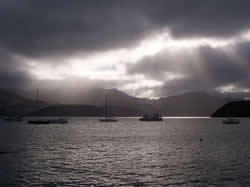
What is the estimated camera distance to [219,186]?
34.2m

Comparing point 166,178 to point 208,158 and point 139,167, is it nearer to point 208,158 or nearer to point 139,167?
point 139,167

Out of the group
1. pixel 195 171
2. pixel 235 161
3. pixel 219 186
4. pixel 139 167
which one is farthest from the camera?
pixel 235 161

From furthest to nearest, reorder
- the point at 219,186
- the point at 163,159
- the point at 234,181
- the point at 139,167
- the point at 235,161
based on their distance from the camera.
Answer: the point at 163,159 < the point at 235,161 < the point at 139,167 < the point at 234,181 < the point at 219,186

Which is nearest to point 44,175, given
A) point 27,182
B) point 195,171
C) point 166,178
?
point 27,182

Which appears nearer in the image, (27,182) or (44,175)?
(27,182)

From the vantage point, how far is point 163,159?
55719mm

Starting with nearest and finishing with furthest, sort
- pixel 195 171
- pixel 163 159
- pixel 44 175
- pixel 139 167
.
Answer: pixel 44 175 → pixel 195 171 → pixel 139 167 → pixel 163 159

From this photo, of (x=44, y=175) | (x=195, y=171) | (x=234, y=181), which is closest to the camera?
(x=234, y=181)

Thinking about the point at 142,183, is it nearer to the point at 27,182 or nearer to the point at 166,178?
the point at 166,178

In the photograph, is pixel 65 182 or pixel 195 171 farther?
pixel 195 171

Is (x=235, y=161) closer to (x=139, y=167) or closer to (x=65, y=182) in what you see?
(x=139, y=167)

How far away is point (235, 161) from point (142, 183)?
24.8m

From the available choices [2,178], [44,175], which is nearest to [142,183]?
[44,175]

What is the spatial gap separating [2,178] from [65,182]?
9429 millimetres
